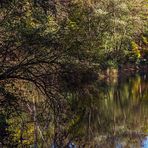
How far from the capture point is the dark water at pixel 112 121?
11672 mm

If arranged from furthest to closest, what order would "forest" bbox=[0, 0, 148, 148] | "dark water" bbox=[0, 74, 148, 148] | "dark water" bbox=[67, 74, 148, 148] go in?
1. "dark water" bbox=[67, 74, 148, 148]
2. "dark water" bbox=[0, 74, 148, 148]
3. "forest" bbox=[0, 0, 148, 148]

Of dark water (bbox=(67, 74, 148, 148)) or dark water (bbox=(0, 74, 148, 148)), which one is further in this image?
dark water (bbox=(67, 74, 148, 148))

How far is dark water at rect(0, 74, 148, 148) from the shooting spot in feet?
33.6

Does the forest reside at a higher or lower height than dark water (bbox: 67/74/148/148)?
higher

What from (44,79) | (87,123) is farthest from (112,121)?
(44,79)

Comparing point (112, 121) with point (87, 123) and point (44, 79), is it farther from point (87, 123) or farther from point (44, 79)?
point (44, 79)

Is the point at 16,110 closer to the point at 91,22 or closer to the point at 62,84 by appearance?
the point at 62,84

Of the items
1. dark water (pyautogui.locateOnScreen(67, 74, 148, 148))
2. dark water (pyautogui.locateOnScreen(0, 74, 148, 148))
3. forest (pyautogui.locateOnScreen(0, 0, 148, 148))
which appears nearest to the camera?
forest (pyautogui.locateOnScreen(0, 0, 148, 148))

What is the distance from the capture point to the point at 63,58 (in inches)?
416

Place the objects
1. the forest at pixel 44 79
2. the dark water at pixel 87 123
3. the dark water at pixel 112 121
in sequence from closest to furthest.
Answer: the forest at pixel 44 79
the dark water at pixel 87 123
the dark water at pixel 112 121

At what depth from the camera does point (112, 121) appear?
1488cm

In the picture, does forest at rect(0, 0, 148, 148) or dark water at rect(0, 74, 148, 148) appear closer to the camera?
forest at rect(0, 0, 148, 148)

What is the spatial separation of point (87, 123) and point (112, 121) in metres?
1.17

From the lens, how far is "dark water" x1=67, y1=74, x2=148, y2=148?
11672mm
